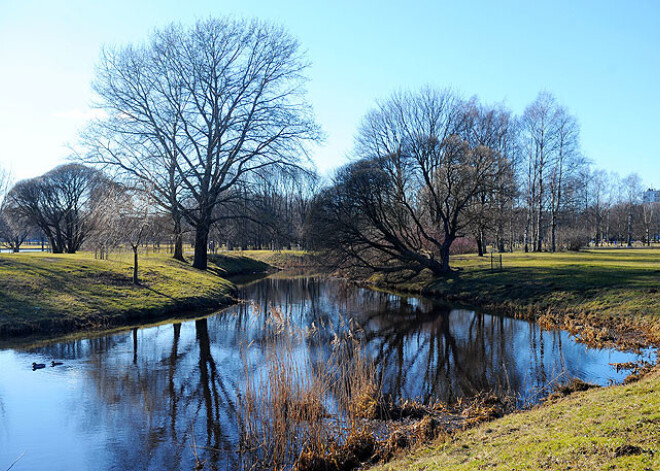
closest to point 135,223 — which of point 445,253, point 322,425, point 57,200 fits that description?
point 322,425

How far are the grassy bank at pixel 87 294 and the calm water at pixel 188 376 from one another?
1756 millimetres

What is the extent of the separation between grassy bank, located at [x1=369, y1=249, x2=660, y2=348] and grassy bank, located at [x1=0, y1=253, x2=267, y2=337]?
12397 millimetres

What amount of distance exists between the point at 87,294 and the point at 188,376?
9377 mm

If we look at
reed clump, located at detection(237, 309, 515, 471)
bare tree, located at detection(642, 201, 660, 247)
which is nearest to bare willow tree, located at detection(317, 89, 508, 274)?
reed clump, located at detection(237, 309, 515, 471)

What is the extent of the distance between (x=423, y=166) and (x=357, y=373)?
25006 mm

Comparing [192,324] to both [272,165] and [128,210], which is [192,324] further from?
[272,165]

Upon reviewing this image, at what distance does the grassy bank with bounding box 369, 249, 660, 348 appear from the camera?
47.2 ft

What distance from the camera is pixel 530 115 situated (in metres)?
41.5

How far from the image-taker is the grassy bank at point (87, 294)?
15.1 meters

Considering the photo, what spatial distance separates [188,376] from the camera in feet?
36.0

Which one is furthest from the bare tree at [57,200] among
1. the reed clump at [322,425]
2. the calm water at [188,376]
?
the reed clump at [322,425]

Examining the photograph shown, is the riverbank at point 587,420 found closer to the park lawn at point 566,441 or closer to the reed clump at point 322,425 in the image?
the park lawn at point 566,441

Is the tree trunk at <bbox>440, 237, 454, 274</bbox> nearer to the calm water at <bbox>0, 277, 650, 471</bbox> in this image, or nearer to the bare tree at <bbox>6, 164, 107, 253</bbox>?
the calm water at <bbox>0, 277, 650, 471</bbox>

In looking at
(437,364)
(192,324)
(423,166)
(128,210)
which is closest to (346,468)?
(437,364)
